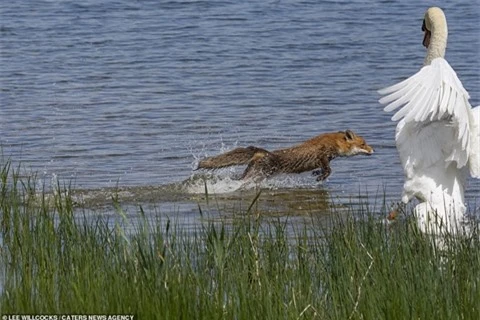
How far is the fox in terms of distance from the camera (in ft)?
37.8

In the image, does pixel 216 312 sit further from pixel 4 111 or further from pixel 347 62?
pixel 347 62

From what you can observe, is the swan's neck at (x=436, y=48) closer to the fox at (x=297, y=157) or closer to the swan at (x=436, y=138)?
the swan at (x=436, y=138)

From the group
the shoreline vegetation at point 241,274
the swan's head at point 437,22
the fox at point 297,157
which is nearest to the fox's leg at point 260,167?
the fox at point 297,157

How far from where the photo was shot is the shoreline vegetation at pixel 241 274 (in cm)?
584

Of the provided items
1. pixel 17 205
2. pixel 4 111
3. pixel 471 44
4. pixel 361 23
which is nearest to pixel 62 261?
pixel 17 205

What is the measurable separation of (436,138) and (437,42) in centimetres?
103

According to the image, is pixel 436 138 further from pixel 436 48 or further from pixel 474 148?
pixel 436 48

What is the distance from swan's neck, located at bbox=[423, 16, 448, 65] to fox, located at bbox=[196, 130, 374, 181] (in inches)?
114

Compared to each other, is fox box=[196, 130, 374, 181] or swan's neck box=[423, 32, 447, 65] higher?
swan's neck box=[423, 32, 447, 65]

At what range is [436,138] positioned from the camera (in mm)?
8227

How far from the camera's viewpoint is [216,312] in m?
5.85

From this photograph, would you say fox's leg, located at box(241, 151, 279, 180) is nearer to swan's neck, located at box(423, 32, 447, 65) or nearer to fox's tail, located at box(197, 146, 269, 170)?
fox's tail, located at box(197, 146, 269, 170)

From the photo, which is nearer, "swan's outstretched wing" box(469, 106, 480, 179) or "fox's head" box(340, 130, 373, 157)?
"swan's outstretched wing" box(469, 106, 480, 179)

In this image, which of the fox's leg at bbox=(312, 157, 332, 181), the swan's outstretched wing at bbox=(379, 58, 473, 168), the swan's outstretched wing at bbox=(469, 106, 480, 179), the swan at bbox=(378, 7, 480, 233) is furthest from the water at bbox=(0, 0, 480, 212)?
the swan's outstretched wing at bbox=(379, 58, 473, 168)
